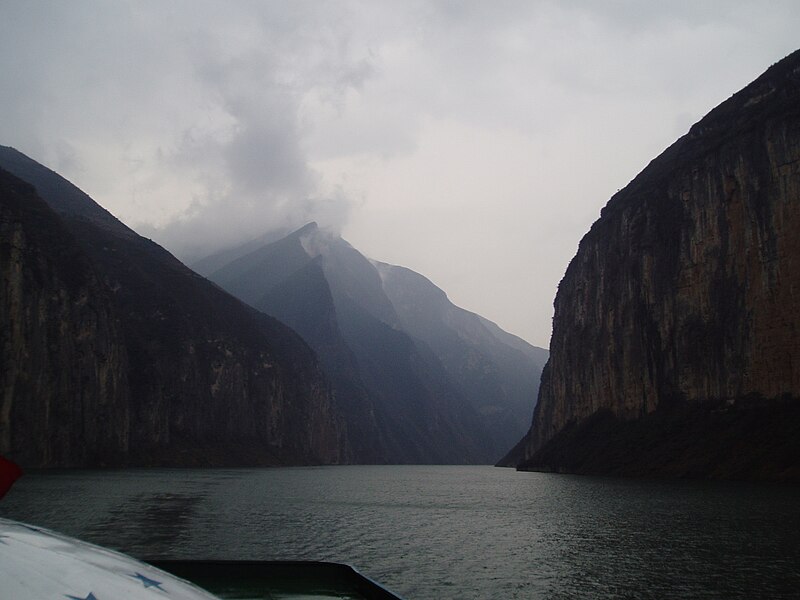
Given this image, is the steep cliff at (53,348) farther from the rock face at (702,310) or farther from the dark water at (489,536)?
the rock face at (702,310)

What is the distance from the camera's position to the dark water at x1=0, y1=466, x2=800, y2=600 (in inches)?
813

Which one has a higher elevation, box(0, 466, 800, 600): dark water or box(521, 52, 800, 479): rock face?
box(521, 52, 800, 479): rock face

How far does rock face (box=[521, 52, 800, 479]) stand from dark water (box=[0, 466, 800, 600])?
3096 centimetres

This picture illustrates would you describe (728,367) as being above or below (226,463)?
above

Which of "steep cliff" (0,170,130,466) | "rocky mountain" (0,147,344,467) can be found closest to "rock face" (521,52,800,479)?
"rocky mountain" (0,147,344,467)

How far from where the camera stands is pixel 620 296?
116 m

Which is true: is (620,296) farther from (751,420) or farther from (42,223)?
(42,223)

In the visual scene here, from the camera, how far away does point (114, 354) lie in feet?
409

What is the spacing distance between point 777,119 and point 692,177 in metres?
16.5

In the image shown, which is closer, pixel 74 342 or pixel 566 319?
pixel 74 342

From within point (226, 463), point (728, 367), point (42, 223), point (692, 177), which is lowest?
point (226, 463)

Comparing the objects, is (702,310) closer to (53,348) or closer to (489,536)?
(489,536)

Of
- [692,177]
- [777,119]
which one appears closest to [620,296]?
[692,177]

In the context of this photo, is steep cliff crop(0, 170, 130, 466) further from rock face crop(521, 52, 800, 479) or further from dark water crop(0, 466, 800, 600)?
rock face crop(521, 52, 800, 479)
